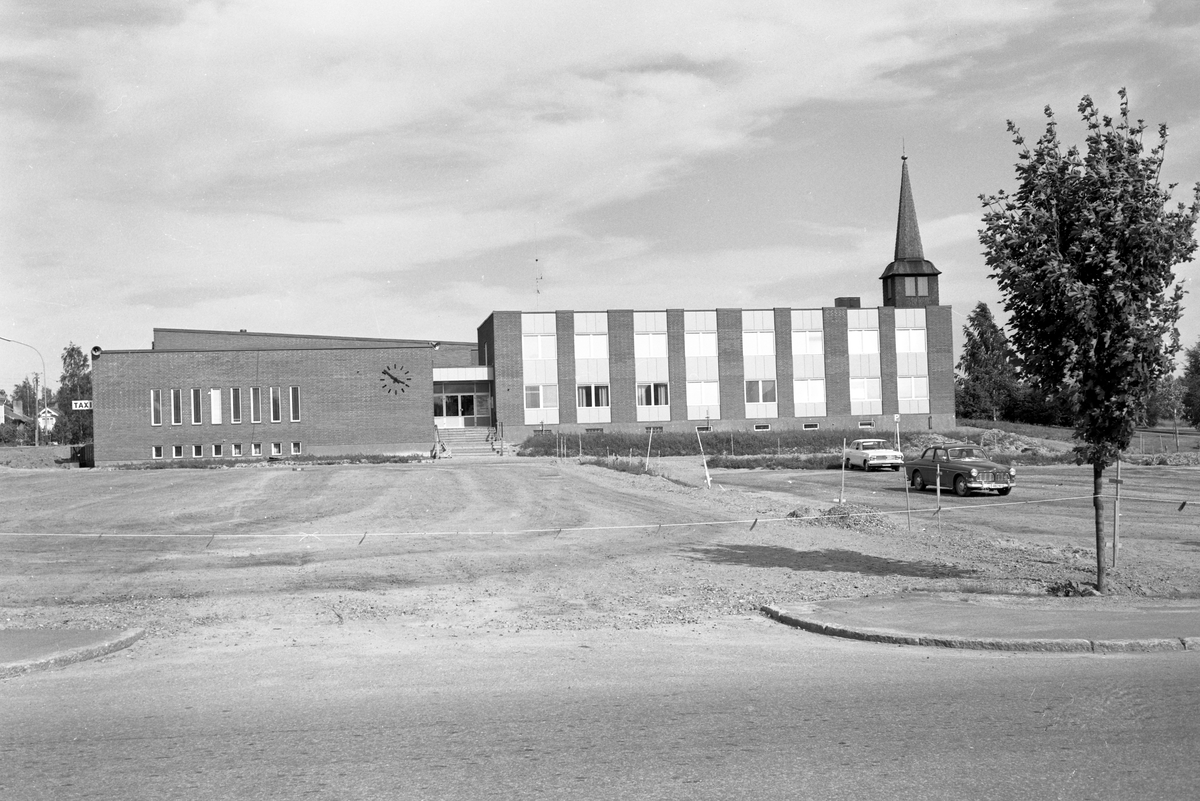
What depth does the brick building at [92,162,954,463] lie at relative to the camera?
204 ft

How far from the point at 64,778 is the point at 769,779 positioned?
4.15 meters

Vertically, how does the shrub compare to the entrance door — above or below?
below

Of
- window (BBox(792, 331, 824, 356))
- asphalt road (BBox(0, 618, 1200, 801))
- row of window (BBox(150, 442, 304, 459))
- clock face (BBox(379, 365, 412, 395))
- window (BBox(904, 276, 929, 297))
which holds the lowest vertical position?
asphalt road (BBox(0, 618, 1200, 801))

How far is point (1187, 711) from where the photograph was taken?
7.02 metres

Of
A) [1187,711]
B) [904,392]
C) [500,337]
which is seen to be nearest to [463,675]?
[1187,711]

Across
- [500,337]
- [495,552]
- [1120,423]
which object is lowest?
[495,552]

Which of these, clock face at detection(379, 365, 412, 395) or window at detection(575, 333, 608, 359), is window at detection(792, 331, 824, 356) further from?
clock face at detection(379, 365, 412, 395)

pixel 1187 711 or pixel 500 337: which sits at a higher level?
pixel 500 337

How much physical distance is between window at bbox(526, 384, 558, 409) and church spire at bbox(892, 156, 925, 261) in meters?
29.6

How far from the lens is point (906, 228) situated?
78.9 meters

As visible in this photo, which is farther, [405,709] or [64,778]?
[405,709]

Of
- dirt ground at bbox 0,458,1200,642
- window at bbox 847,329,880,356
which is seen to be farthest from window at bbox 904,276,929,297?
dirt ground at bbox 0,458,1200,642

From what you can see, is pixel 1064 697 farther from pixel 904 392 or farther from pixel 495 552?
pixel 904 392

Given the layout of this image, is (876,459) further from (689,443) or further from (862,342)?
(862,342)
